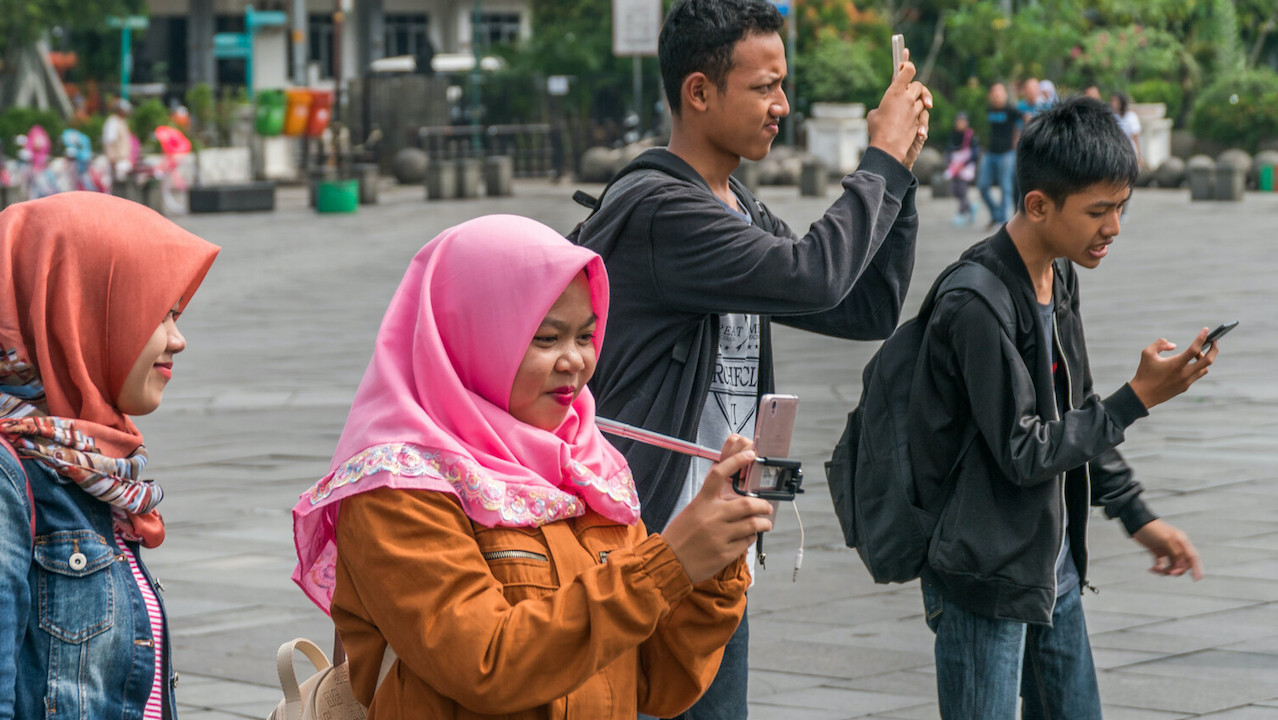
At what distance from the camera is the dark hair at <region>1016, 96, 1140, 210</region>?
3133 millimetres

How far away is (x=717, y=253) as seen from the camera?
289 centimetres

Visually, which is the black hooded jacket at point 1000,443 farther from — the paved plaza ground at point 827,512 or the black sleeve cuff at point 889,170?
the paved plaza ground at point 827,512

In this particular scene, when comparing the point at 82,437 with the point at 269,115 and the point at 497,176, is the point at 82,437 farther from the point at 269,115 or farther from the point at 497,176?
the point at 269,115

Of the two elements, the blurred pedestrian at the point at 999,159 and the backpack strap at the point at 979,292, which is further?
the blurred pedestrian at the point at 999,159

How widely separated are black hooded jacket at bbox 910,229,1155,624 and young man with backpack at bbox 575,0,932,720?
0.57 ft

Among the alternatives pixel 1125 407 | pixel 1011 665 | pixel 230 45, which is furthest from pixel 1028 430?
pixel 230 45

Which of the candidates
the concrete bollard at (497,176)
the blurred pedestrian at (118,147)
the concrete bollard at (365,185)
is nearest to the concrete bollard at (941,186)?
the concrete bollard at (497,176)

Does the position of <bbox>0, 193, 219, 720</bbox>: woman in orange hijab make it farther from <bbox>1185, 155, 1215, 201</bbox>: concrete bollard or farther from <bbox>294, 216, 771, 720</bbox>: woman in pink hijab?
<bbox>1185, 155, 1215, 201</bbox>: concrete bollard

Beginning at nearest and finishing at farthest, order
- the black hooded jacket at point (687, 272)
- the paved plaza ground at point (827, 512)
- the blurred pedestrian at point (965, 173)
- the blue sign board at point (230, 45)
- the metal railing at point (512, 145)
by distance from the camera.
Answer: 1. the black hooded jacket at point (687, 272)
2. the paved plaza ground at point (827, 512)
3. the blurred pedestrian at point (965, 173)
4. the metal railing at point (512, 145)
5. the blue sign board at point (230, 45)

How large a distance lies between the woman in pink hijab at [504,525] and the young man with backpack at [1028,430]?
0.88 m

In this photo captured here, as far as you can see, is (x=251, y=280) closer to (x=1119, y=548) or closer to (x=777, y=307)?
(x=1119, y=548)

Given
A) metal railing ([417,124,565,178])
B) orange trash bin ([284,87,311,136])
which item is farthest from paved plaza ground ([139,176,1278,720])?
orange trash bin ([284,87,311,136])

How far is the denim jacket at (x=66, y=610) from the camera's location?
225 centimetres

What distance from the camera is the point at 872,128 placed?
294 cm
